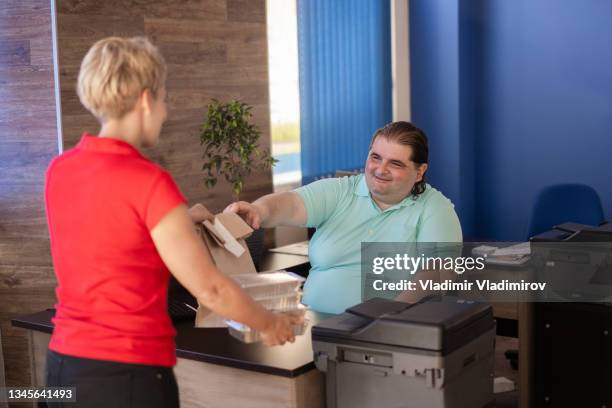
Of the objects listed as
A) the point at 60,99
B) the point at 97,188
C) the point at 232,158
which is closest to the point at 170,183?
the point at 97,188

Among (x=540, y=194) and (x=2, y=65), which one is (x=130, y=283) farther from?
(x=540, y=194)

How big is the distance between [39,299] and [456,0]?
337cm

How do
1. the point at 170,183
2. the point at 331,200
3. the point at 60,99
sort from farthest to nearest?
the point at 60,99 → the point at 331,200 → the point at 170,183

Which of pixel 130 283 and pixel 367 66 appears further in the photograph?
pixel 367 66

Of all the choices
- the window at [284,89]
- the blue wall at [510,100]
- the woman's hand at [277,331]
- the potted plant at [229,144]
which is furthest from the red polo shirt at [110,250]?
the blue wall at [510,100]

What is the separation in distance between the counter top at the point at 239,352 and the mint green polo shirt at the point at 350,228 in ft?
1.18

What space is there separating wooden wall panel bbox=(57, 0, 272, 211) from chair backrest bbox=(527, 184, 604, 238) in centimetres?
153

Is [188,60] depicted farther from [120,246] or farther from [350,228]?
[120,246]

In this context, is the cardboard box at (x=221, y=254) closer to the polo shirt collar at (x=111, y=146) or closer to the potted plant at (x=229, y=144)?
the polo shirt collar at (x=111, y=146)

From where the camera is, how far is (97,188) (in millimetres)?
1627

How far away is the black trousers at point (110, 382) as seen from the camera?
5.46 ft

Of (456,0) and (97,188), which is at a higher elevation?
(456,0)

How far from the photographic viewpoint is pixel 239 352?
2.35 meters

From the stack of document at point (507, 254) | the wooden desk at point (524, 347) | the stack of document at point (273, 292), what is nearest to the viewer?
the stack of document at point (273, 292)
